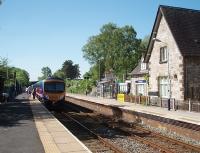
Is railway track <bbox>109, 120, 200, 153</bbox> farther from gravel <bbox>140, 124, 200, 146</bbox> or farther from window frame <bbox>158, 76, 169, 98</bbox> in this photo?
window frame <bbox>158, 76, 169, 98</bbox>

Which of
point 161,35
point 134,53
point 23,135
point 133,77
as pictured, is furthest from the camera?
point 134,53

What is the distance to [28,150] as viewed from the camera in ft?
44.9

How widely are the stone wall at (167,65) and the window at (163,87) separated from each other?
1.43 feet

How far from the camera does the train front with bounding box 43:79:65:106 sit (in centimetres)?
3844

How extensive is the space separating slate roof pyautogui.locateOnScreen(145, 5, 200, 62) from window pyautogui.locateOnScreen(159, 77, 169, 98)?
4.17m

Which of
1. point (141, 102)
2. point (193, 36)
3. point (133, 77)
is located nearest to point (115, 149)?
point (193, 36)

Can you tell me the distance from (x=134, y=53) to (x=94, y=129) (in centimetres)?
6661

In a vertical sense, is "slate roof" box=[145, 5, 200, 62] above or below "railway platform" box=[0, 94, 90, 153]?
above

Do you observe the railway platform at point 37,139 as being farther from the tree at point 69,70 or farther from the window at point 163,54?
the tree at point 69,70

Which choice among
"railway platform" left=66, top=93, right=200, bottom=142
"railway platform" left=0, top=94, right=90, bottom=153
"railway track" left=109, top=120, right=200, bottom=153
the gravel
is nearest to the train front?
"railway platform" left=66, top=93, right=200, bottom=142

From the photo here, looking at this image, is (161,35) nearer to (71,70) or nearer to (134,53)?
(134,53)

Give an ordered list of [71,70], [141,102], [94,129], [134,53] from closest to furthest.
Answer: [94,129] < [141,102] < [134,53] < [71,70]

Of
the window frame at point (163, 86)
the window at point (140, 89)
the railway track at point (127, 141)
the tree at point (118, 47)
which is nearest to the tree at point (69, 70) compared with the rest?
the tree at point (118, 47)

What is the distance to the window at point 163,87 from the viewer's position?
36.1 m
